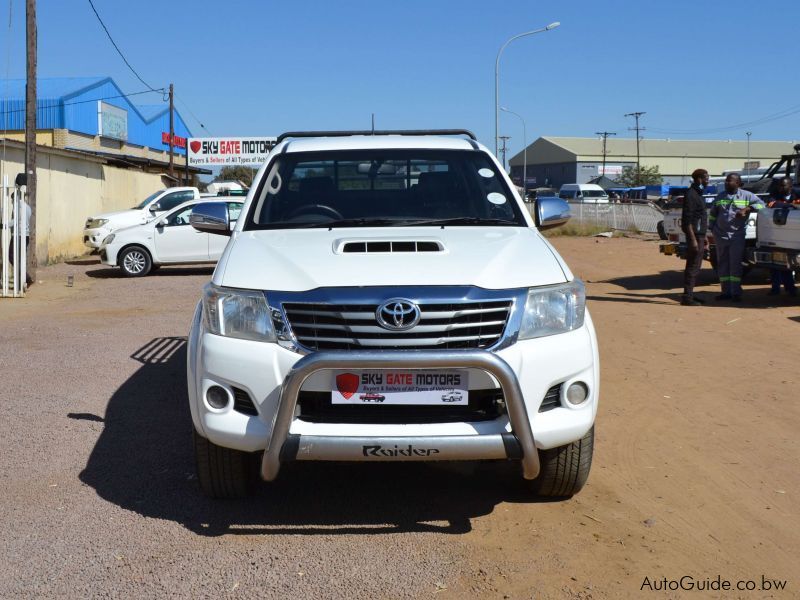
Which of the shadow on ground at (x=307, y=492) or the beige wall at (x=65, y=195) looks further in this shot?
the beige wall at (x=65, y=195)

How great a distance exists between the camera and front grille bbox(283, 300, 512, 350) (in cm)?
406

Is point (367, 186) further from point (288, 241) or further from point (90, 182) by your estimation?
point (90, 182)

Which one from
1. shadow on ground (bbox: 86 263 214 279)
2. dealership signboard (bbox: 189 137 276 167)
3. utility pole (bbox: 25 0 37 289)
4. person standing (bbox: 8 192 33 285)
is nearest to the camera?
person standing (bbox: 8 192 33 285)

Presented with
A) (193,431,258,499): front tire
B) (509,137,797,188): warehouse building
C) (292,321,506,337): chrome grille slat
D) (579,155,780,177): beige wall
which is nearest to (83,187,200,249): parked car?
(193,431,258,499): front tire

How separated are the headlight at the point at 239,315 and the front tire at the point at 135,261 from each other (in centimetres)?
1572

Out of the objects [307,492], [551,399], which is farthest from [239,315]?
[551,399]

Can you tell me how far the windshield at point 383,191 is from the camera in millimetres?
5508

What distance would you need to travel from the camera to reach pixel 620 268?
66.4 ft

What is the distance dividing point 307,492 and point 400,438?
1155 mm

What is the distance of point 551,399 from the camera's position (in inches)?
168

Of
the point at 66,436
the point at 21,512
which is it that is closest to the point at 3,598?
the point at 21,512

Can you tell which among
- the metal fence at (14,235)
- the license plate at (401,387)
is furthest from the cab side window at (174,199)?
the license plate at (401,387)

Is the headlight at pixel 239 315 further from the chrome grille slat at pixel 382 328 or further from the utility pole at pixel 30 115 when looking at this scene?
the utility pole at pixel 30 115

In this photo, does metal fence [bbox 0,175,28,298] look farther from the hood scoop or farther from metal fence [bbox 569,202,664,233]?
metal fence [bbox 569,202,664,233]
